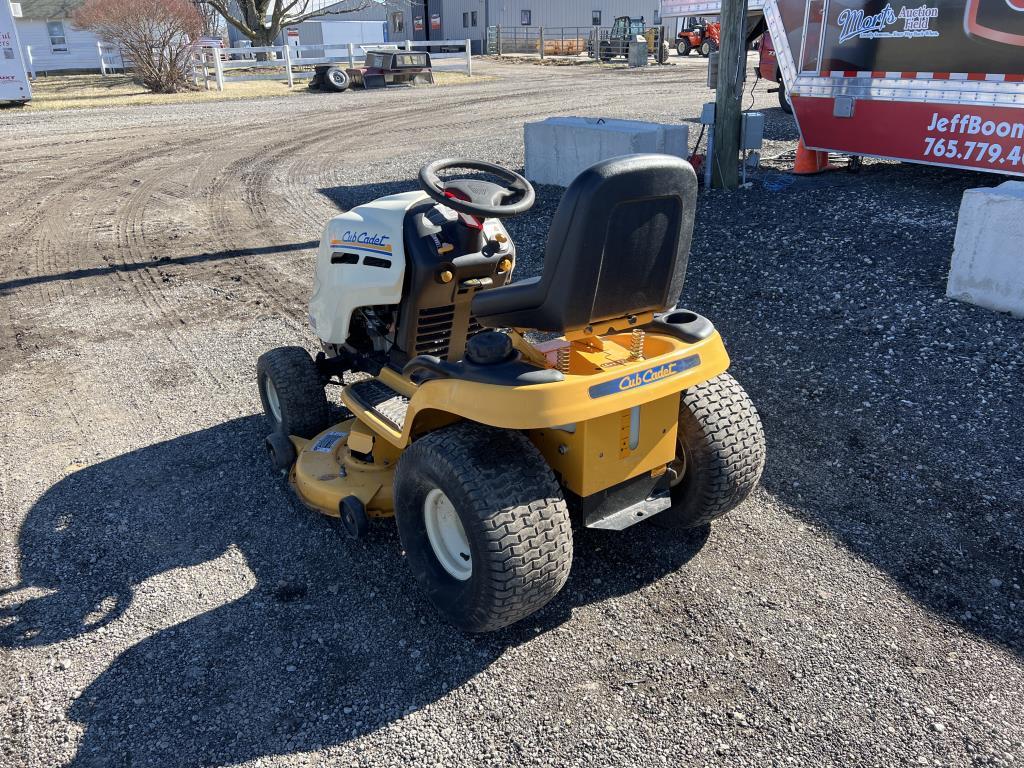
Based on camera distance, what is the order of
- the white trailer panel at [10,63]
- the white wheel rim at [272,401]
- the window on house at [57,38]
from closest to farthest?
the white wheel rim at [272,401], the white trailer panel at [10,63], the window on house at [57,38]

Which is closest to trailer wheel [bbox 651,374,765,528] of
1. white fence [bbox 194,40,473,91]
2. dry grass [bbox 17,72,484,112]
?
dry grass [bbox 17,72,484,112]

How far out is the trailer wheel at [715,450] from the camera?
3.20 metres

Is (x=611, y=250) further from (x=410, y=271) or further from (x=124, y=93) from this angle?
(x=124, y=93)

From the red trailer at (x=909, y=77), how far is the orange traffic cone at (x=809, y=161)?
12cm

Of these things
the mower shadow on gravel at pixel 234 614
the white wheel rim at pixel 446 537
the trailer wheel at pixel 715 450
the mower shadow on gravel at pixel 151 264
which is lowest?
the mower shadow on gravel at pixel 234 614

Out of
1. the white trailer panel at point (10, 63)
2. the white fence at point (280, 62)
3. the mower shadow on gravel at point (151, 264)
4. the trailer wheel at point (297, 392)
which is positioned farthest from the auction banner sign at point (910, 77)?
the white fence at point (280, 62)

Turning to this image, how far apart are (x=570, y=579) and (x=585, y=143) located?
23.2ft

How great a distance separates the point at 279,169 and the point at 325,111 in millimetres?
6487

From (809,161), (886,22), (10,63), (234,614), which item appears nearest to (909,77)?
(886,22)

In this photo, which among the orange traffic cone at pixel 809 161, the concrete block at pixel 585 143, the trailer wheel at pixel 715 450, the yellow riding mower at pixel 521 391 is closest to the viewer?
the yellow riding mower at pixel 521 391

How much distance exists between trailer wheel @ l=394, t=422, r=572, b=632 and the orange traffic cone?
319 inches

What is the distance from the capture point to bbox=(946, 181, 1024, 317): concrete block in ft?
17.2

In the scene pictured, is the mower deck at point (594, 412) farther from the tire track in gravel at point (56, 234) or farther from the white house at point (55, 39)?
the white house at point (55, 39)

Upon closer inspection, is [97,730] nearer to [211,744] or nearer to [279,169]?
[211,744]
